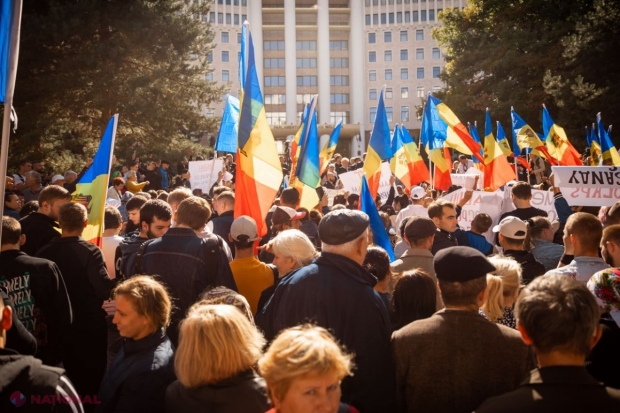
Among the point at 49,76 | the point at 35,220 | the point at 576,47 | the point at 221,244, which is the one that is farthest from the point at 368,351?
the point at 576,47

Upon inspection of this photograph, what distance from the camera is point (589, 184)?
26.5 feet

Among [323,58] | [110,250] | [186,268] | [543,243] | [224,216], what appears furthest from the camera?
[323,58]

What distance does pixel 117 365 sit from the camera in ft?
10.7

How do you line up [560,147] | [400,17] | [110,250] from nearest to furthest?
[110,250]
[560,147]
[400,17]

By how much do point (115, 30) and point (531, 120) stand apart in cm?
2092

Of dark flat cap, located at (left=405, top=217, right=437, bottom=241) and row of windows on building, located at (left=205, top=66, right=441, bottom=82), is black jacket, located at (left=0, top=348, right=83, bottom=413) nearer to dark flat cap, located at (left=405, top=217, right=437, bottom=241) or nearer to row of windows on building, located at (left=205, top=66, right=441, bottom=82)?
dark flat cap, located at (left=405, top=217, right=437, bottom=241)

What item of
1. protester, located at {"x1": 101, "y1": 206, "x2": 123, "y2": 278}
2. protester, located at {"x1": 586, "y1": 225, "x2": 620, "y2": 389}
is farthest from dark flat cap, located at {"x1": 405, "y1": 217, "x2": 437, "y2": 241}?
protester, located at {"x1": 101, "y1": 206, "x2": 123, "y2": 278}

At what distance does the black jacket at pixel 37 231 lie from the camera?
18.5 feet

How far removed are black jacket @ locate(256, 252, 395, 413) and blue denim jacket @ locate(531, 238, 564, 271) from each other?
306 centimetres

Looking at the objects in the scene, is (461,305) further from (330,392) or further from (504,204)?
(504,204)

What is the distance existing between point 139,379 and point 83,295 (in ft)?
6.18

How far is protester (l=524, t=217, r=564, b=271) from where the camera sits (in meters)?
5.95

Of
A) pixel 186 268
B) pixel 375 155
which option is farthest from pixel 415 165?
pixel 186 268

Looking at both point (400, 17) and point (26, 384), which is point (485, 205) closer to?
point (26, 384)
